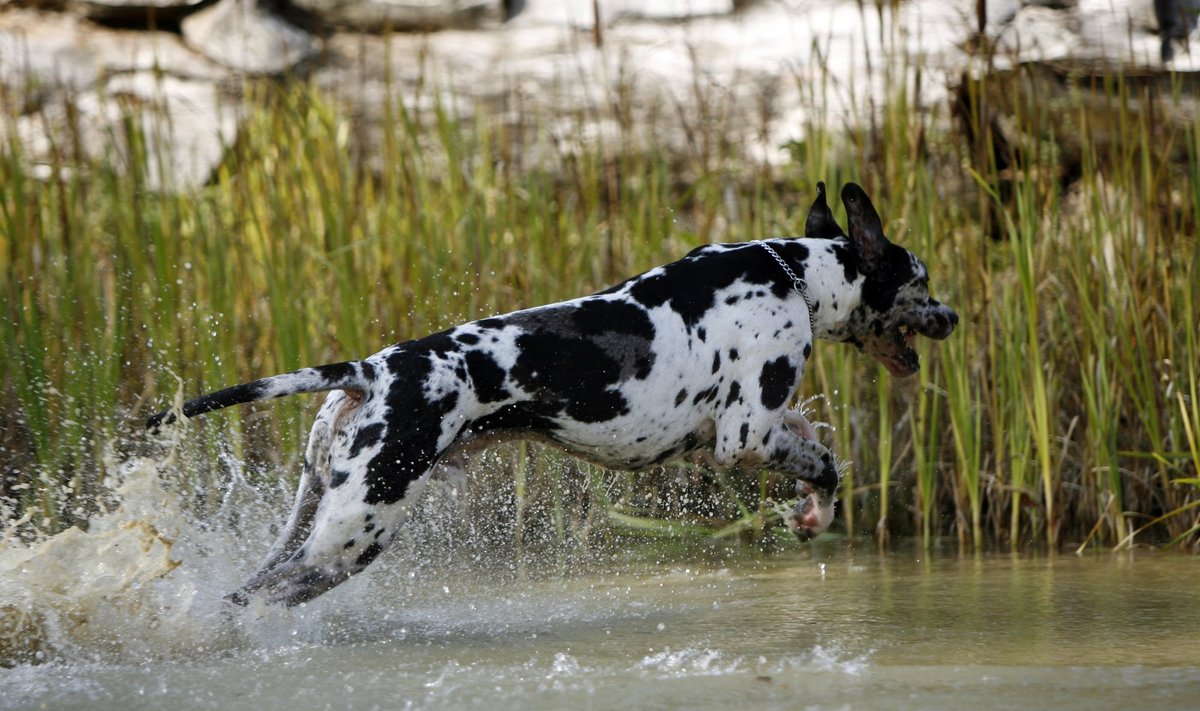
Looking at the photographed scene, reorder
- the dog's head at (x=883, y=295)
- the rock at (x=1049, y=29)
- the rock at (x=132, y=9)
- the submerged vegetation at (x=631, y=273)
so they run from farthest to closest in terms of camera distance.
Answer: the rock at (x=132, y=9)
the rock at (x=1049, y=29)
the submerged vegetation at (x=631, y=273)
the dog's head at (x=883, y=295)

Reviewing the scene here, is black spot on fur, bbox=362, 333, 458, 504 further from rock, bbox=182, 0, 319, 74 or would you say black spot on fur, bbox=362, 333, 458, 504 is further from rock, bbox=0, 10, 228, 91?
rock, bbox=0, 10, 228, 91

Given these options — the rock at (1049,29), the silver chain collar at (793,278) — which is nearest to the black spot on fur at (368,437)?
the silver chain collar at (793,278)

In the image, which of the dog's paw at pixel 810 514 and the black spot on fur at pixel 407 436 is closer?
the black spot on fur at pixel 407 436

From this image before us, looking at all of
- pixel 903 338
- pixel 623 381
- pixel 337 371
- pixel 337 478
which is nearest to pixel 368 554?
pixel 337 478

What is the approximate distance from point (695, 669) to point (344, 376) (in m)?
1.16

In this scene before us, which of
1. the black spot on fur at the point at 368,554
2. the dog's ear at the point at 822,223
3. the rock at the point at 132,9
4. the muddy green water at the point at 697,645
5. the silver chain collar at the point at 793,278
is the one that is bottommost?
A: the muddy green water at the point at 697,645

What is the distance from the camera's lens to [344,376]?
11.1 ft

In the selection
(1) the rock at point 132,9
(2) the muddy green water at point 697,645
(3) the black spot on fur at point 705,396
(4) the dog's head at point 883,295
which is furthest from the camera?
(1) the rock at point 132,9

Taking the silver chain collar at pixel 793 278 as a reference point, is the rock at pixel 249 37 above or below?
above

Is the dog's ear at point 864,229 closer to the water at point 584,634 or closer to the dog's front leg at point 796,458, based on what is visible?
the dog's front leg at point 796,458

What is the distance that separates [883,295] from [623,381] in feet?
3.34

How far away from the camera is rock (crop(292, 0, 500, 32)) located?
995 centimetres

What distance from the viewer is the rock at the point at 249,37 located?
972 centimetres

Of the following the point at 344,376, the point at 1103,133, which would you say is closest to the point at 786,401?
the point at 344,376
